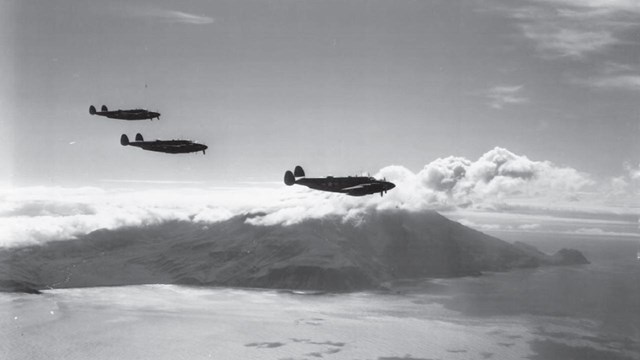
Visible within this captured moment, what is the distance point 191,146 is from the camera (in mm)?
84125

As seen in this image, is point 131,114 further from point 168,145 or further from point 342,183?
point 342,183

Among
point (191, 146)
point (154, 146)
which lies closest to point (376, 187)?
point (191, 146)

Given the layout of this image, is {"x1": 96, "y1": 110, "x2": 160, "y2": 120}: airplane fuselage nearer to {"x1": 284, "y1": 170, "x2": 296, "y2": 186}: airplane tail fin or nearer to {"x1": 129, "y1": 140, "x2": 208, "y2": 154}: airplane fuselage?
{"x1": 129, "y1": 140, "x2": 208, "y2": 154}: airplane fuselage

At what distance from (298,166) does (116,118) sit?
40.8 m

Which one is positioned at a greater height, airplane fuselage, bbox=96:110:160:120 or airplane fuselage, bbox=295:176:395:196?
airplane fuselage, bbox=96:110:160:120

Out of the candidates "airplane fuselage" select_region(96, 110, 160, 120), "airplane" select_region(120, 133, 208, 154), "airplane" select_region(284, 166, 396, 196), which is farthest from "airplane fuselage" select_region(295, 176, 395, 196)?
"airplane fuselage" select_region(96, 110, 160, 120)

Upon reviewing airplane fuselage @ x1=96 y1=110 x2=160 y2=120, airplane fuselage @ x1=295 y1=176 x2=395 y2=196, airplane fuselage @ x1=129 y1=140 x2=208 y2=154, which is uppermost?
airplane fuselage @ x1=96 y1=110 x2=160 y2=120

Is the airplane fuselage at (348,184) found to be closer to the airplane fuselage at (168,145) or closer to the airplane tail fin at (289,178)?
the airplane tail fin at (289,178)

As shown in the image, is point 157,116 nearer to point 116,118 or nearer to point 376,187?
point 116,118

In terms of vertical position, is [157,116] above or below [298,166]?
above

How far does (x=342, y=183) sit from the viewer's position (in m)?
72.6

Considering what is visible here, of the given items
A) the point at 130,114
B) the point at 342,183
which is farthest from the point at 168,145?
the point at 342,183

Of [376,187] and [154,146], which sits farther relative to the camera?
[154,146]

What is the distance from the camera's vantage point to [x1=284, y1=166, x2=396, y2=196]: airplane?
7012 cm
